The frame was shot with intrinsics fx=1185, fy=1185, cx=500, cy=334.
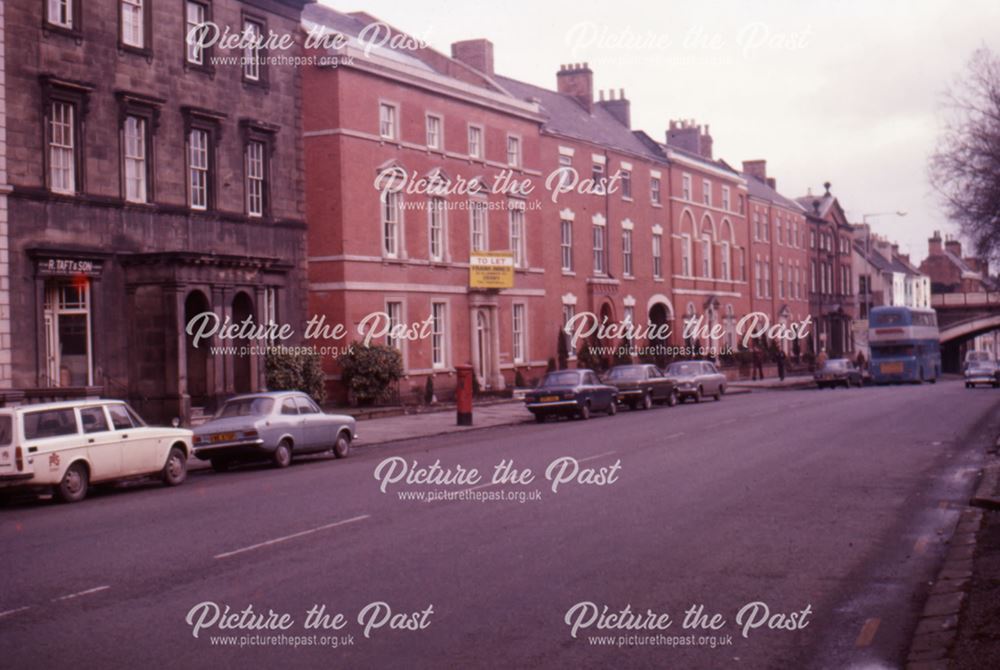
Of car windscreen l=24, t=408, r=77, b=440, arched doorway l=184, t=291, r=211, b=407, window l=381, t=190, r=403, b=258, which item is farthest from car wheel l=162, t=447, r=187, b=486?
window l=381, t=190, r=403, b=258

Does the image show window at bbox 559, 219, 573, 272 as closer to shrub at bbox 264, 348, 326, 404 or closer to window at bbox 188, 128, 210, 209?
shrub at bbox 264, 348, 326, 404

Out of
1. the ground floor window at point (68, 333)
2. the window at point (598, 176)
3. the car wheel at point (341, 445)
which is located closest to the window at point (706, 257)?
the window at point (598, 176)

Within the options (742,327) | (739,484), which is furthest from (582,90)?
(739,484)

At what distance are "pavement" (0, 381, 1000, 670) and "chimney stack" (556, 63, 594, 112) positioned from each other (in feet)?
150

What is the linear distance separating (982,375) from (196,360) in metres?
40.6

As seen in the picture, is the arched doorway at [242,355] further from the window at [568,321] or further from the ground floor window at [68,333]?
the window at [568,321]

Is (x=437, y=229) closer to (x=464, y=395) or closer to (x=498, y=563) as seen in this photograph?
(x=464, y=395)

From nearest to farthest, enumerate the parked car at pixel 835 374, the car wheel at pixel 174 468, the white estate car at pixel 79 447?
the white estate car at pixel 79 447 < the car wheel at pixel 174 468 < the parked car at pixel 835 374

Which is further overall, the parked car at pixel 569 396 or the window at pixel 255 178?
the window at pixel 255 178

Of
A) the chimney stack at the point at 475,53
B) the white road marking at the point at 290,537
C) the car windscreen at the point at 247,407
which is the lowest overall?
the white road marking at the point at 290,537

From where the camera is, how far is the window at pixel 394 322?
1634 inches

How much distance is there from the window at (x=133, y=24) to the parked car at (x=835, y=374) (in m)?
40.3

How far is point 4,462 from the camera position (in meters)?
17.1

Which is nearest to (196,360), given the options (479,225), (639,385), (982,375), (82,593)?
(639,385)
